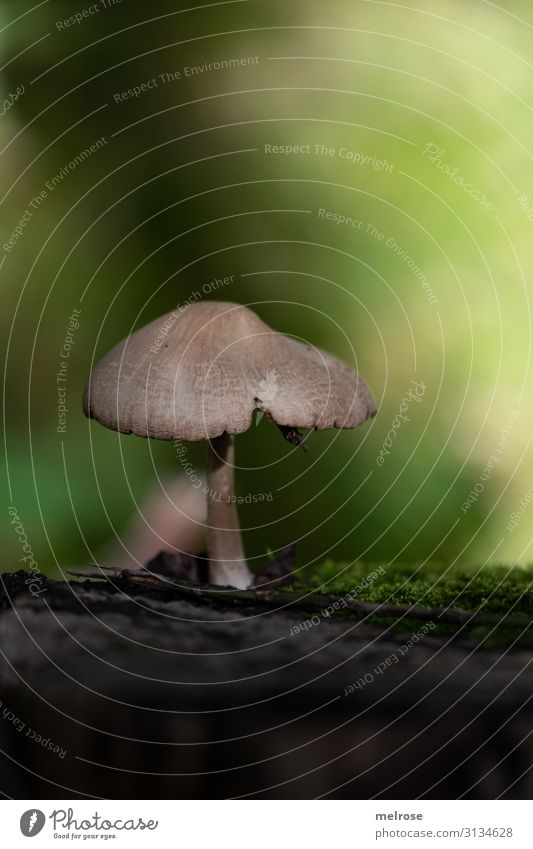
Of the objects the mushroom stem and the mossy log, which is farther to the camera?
the mushroom stem

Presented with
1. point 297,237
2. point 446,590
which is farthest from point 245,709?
point 297,237

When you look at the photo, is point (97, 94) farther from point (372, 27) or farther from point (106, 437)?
point (106, 437)

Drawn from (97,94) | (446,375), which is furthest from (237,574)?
(97,94)

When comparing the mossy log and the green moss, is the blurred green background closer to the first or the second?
the green moss

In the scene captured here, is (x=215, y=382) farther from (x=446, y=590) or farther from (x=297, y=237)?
(x=297, y=237)

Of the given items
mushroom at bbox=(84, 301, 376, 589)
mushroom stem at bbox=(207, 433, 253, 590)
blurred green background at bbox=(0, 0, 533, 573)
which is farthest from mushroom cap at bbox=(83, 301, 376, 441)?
blurred green background at bbox=(0, 0, 533, 573)

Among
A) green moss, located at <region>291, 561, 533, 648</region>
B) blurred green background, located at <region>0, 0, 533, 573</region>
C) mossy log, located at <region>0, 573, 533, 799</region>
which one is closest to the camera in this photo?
mossy log, located at <region>0, 573, 533, 799</region>

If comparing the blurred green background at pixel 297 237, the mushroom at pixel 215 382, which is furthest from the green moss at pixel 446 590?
the blurred green background at pixel 297 237
